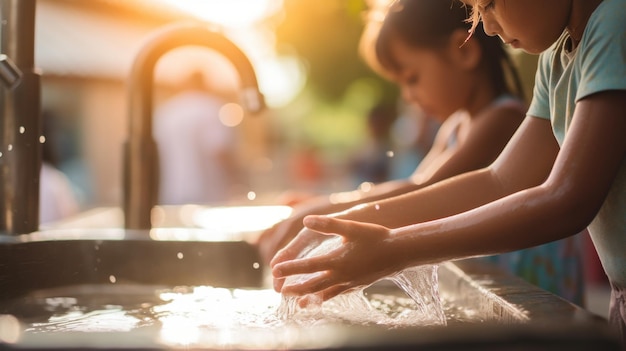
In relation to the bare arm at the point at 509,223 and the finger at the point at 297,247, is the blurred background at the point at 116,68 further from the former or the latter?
the bare arm at the point at 509,223

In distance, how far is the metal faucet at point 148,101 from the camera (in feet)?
5.87

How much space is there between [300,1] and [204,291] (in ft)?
14.0

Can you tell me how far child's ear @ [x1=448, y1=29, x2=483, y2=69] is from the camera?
2312 millimetres

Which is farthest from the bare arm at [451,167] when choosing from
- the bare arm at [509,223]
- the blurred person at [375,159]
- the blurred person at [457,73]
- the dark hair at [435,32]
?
the blurred person at [375,159]

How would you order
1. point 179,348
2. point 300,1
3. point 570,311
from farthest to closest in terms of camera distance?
1. point 300,1
2. point 570,311
3. point 179,348

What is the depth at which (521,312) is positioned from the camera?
97cm

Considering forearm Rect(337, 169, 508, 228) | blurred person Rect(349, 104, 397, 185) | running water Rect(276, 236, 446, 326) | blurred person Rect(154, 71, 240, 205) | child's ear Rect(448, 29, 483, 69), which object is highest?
blurred person Rect(349, 104, 397, 185)

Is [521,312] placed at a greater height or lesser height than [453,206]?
lesser

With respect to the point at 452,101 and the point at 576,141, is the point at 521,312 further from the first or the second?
the point at 452,101

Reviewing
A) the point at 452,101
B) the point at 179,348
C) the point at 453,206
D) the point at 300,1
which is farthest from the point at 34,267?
the point at 300,1

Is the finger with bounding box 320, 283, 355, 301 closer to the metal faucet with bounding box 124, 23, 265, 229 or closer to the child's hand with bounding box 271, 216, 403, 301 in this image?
the child's hand with bounding box 271, 216, 403, 301

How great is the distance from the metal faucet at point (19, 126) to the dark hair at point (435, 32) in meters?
1.12

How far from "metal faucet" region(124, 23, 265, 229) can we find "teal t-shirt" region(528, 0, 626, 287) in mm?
681

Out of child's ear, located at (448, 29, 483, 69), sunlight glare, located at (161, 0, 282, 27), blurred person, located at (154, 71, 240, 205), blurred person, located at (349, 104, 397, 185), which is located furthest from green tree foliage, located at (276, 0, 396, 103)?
child's ear, located at (448, 29, 483, 69)
